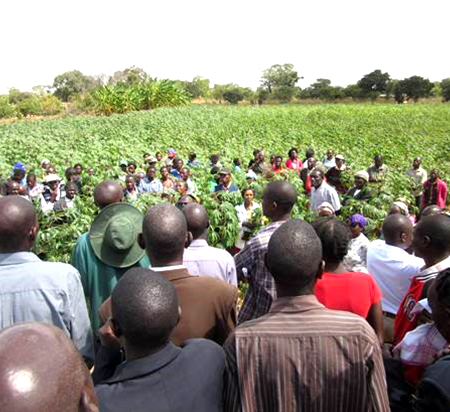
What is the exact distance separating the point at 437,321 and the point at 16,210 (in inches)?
84.4

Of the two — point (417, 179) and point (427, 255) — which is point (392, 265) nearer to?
point (427, 255)

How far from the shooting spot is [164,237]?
258 cm

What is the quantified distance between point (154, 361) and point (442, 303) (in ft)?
3.78

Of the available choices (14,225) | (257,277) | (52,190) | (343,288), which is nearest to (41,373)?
(14,225)

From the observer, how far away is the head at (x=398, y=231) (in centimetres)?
353

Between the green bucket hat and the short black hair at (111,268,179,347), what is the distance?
1.34 meters

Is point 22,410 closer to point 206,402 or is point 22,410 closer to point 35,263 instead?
point 206,402

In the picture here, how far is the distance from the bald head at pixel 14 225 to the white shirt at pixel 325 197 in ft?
17.0

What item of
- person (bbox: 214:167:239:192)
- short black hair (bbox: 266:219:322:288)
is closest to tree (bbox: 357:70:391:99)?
person (bbox: 214:167:239:192)

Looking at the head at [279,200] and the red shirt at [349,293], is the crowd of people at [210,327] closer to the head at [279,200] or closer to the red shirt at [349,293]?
the red shirt at [349,293]

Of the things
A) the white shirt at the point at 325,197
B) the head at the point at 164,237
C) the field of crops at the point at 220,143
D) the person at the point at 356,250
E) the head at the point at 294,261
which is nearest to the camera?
the head at the point at 294,261

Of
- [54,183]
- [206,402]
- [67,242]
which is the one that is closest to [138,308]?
[206,402]

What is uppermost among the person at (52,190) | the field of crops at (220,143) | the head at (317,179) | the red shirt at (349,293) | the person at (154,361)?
the person at (154,361)

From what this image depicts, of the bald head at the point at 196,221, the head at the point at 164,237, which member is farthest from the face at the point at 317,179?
the head at the point at 164,237
